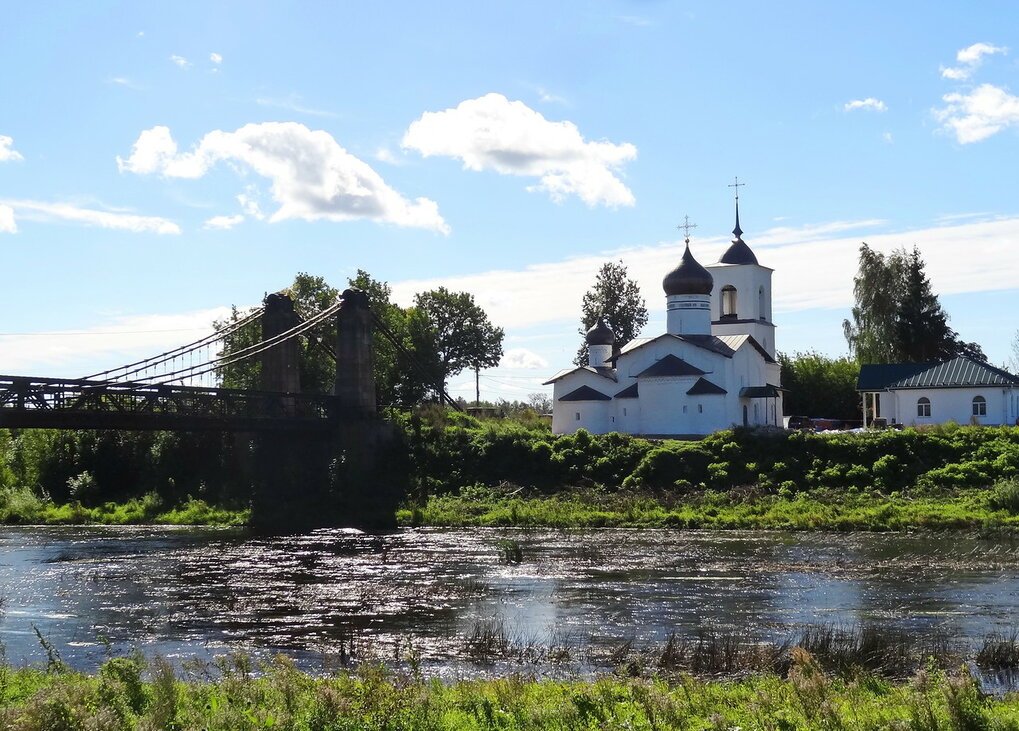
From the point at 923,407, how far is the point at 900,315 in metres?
20.2

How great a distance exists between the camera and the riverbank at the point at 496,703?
515 inches

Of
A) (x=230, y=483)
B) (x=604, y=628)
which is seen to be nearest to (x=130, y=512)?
(x=230, y=483)

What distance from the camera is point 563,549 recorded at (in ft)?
114

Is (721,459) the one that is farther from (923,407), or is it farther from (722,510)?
(923,407)

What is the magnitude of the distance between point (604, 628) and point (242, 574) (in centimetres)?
1274

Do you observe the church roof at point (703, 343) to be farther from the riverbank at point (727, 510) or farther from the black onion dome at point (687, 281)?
the riverbank at point (727, 510)

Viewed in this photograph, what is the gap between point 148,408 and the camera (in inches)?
1750

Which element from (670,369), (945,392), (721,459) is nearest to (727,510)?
(721,459)

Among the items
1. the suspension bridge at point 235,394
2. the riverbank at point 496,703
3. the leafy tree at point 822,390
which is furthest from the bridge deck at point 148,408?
the leafy tree at point 822,390

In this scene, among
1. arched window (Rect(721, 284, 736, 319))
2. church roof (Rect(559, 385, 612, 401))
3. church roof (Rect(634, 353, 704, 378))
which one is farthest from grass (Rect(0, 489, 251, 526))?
arched window (Rect(721, 284, 736, 319))

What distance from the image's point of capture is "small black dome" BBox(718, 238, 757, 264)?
74250 millimetres

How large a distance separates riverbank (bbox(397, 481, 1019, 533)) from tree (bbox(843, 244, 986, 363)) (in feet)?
116

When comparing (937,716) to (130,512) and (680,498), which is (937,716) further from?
(130,512)

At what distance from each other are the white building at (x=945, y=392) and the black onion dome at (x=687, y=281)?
33.3 ft
